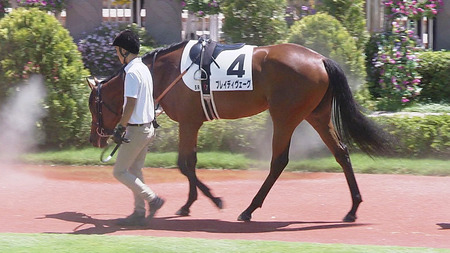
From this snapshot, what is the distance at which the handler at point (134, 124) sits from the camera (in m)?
7.79

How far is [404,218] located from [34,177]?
16.2 ft

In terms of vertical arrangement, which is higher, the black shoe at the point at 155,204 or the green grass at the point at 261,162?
the black shoe at the point at 155,204

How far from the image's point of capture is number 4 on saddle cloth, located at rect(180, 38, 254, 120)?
27.4 feet

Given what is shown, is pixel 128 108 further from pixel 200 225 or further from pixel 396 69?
pixel 396 69

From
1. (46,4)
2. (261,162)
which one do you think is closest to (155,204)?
(261,162)

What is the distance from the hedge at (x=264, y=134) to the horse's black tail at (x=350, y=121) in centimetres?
263

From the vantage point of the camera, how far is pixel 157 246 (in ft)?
22.2

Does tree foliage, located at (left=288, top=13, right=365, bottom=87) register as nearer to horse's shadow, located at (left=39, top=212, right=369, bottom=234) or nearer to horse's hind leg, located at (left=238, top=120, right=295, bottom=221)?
horse's hind leg, located at (left=238, top=120, right=295, bottom=221)

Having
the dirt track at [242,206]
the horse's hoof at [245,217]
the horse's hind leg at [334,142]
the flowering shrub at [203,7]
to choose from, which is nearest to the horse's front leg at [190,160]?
the dirt track at [242,206]

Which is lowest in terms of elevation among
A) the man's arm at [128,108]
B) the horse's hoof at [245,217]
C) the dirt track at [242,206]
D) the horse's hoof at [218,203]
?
the dirt track at [242,206]

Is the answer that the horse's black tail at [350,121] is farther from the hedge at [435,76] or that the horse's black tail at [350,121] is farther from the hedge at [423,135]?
the hedge at [435,76]

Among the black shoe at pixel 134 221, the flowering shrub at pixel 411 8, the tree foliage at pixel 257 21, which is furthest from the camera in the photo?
the flowering shrub at pixel 411 8

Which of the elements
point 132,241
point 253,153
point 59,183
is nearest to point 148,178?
point 59,183

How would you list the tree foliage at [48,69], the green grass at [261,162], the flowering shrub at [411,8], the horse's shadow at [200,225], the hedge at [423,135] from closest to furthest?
1. the horse's shadow at [200,225]
2. the green grass at [261,162]
3. the hedge at [423,135]
4. the tree foliage at [48,69]
5. the flowering shrub at [411,8]
